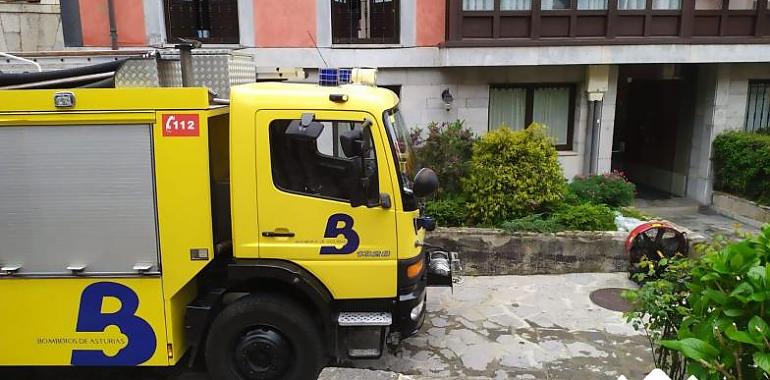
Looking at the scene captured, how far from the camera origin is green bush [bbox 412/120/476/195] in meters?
9.38

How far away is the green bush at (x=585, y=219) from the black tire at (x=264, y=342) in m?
4.80

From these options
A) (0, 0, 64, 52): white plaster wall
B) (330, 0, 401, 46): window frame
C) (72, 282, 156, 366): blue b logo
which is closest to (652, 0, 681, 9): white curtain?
(330, 0, 401, 46): window frame

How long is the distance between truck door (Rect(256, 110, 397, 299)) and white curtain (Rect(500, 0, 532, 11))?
24.5 feet

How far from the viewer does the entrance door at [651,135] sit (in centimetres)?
1366

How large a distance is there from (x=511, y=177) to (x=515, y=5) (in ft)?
14.6

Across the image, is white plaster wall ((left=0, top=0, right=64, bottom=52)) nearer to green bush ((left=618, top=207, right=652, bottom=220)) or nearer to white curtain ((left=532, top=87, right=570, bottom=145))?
white curtain ((left=532, top=87, right=570, bottom=145))

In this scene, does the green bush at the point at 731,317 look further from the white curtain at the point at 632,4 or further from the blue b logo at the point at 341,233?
the white curtain at the point at 632,4

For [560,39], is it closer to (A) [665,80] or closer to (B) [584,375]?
(A) [665,80]

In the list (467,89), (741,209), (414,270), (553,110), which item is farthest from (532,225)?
(741,209)

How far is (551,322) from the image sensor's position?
6887 mm

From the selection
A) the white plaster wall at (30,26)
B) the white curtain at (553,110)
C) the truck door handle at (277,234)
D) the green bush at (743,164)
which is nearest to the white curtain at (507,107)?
the white curtain at (553,110)

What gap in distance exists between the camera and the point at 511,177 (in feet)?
28.3

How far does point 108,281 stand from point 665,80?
42.9 ft

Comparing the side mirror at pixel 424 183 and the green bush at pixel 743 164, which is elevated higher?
the side mirror at pixel 424 183
